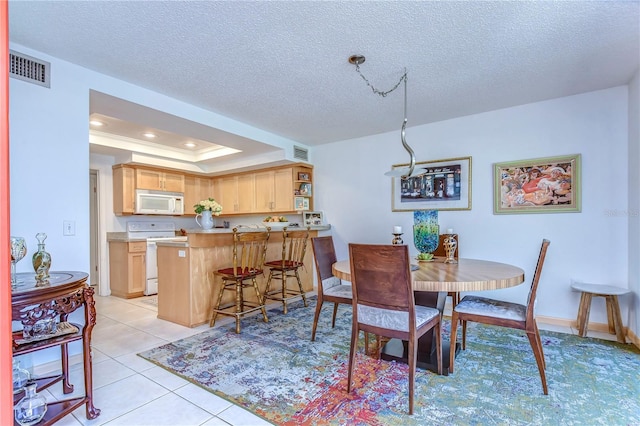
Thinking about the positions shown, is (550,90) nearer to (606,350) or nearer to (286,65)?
(606,350)

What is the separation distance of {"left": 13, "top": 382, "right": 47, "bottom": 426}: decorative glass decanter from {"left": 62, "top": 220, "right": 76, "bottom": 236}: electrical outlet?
1.18 meters

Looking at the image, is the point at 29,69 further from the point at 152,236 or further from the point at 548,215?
the point at 548,215

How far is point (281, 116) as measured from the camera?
362cm

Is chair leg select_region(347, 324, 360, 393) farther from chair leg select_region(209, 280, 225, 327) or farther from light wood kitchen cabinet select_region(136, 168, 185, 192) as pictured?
light wood kitchen cabinet select_region(136, 168, 185, 192)

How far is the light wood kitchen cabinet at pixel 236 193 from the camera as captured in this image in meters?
5.46

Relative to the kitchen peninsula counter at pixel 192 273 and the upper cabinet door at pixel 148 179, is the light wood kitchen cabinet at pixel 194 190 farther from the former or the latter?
the kitchen peninsula counter at pixel 192 273

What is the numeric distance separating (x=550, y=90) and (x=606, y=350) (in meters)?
2.34

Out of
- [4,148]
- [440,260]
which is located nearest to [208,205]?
[440,260]

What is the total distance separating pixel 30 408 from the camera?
1504 mm

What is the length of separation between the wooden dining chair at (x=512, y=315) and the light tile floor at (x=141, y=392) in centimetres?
139

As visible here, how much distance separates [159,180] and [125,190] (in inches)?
21.2

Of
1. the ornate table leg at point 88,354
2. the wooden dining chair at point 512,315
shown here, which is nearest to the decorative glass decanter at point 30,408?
the ornate table leg at point 88,354

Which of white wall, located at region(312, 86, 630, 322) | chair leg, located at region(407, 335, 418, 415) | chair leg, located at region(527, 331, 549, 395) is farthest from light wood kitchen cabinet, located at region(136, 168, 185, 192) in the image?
chair leg, located at region(527, 331, 549, 395)

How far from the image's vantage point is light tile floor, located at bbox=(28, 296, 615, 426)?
1.69m
